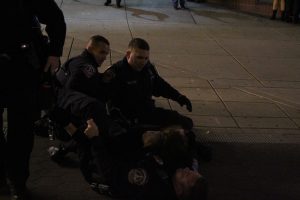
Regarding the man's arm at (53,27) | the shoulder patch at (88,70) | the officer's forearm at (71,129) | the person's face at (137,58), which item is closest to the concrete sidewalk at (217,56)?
the person's face at (137,58)

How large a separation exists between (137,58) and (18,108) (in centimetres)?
134

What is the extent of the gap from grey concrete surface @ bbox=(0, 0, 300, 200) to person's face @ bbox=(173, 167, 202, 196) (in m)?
0.60

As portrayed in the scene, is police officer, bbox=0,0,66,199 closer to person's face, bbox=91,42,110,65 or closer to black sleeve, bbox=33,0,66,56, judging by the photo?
black sleeve, bbox=33,0,66,56

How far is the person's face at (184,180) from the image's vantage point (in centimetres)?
326

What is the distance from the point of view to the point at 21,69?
11.0ft

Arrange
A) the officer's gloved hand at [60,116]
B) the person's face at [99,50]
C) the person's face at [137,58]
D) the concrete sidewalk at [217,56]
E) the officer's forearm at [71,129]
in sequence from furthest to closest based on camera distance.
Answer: the concrete sidewalk at [217,56] → the person's face at [137,58] → the person's face at [99,50] → the officer's gloved hand at [60,116] → the officer's forearm at [71,129]

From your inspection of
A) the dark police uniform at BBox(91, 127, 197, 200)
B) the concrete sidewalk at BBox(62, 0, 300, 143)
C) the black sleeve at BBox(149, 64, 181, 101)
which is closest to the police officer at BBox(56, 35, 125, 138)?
the dark police uniform at BBox(91, 127, 197, 200)

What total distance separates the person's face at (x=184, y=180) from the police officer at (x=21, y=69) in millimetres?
1055

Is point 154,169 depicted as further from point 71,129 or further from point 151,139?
point 71,129

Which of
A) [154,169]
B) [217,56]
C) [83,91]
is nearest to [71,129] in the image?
[83,91]

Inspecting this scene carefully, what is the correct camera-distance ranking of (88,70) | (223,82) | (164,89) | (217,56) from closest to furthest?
(88,70)
(164,89)
(223,82)
(217,56)

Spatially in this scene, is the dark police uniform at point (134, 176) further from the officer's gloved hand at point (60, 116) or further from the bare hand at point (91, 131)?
the officer's gloved hand at point (60, 116)

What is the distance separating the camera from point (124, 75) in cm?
455

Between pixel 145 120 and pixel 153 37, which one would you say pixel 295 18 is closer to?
pixel 153 37
